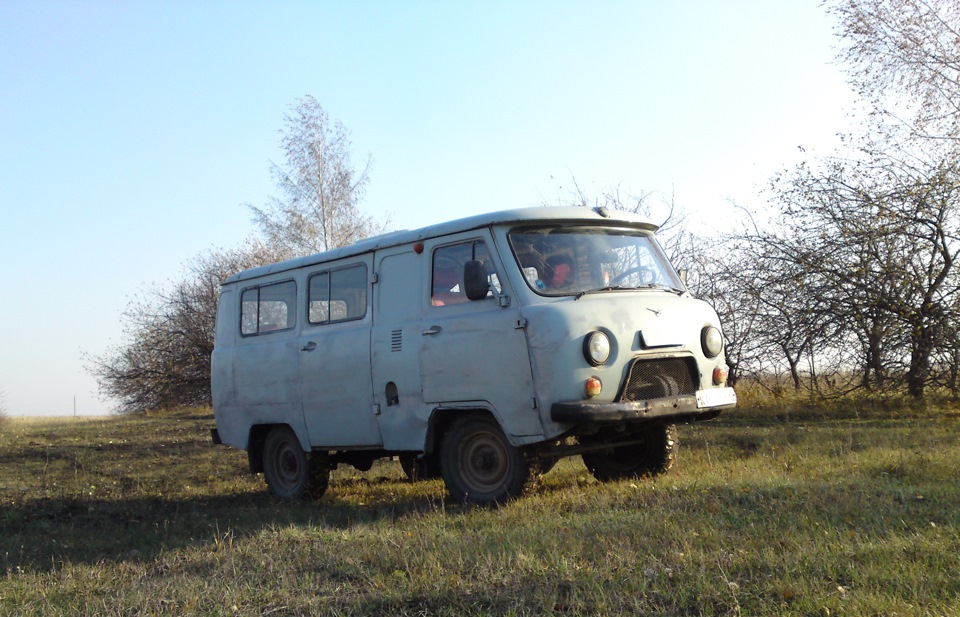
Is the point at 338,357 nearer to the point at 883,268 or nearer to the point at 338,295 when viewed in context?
the point at 338,295

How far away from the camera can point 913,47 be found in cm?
1883

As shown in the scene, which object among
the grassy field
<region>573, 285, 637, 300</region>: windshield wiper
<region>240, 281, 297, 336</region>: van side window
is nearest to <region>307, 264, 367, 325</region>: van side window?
<region>240, 281, 297, 336</region>: van side window

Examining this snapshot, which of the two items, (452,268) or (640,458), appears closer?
(452,268)

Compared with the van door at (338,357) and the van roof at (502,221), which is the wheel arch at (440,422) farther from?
the van roof at (502,221)

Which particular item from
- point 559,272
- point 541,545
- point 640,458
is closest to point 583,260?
point 559,272

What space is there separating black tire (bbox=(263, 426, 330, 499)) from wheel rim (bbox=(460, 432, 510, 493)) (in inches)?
95.7

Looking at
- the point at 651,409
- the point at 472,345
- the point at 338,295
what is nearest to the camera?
the point at 651,409

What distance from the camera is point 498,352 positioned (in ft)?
25.5

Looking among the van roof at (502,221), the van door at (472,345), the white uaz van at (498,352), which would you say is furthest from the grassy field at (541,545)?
the van roof at (502,221)

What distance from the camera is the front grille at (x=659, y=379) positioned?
769 cm

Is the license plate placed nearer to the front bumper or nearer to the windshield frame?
the front bumper

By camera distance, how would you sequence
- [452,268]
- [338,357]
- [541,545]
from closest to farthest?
[541,545] < [452,268] < [338,357]

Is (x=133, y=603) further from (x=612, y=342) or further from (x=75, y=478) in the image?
(x=75, y=478)

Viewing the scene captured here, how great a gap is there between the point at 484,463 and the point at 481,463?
3 cm
